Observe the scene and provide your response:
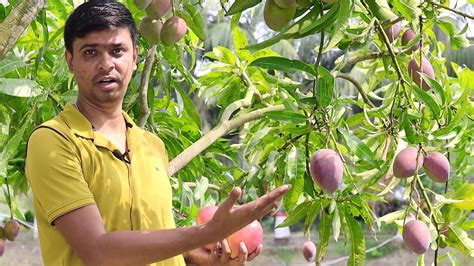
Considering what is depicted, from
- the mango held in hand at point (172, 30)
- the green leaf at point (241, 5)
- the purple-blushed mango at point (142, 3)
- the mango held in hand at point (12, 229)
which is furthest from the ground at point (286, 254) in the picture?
the green leaf at point (241, 5)

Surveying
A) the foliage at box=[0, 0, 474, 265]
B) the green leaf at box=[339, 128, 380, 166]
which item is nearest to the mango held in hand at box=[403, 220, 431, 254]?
the foliage at box=[0, 0, 474, 265]

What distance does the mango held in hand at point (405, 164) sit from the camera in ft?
4.24

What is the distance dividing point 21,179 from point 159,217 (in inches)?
29.4

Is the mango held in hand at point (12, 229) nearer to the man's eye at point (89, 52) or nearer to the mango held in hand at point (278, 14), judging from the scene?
the man's eye at point (89, 52)

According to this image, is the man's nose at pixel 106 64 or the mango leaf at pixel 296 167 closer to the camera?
the man's nose at pixel 106 64

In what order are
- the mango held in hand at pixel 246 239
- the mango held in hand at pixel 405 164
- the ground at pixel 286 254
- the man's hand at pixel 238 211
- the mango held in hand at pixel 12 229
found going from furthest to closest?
1. the ground at pixel 286 254
2. the mango held in hand at pixel 12 229
3. the mango held in hand at pixel 405 164
4. the mango held in hand at pixel 246 239
5. the man's hand at pixel 238 211

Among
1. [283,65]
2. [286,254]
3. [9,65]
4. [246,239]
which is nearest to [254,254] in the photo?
[246,239]

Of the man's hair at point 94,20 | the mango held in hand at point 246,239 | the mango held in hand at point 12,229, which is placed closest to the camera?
the man's hair at point 94,20

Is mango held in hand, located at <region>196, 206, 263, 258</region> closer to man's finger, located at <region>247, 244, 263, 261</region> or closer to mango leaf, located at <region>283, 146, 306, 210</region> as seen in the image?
man's finger, located at <region>247, 244, 263, 261</region>

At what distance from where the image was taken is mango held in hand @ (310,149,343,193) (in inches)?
44.4

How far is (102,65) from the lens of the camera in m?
1.02

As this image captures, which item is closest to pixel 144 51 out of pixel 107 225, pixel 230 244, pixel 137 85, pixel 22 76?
pixel 137 85

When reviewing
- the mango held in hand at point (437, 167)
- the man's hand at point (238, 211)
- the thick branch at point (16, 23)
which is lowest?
the mango held in hand at point (437, 167)

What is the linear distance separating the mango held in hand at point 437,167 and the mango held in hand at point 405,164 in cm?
3
